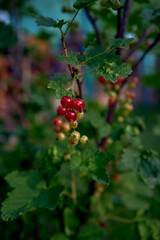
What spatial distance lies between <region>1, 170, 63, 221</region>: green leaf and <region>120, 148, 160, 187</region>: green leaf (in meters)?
0.38

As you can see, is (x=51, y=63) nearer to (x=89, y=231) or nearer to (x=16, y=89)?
(x=16, y=89)

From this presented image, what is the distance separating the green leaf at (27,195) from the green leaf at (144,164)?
38 centimetres

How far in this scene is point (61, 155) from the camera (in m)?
0.91

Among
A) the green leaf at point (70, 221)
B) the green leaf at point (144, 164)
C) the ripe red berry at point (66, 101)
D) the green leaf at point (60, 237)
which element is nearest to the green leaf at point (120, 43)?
the ripe red berry at point (66, 101)

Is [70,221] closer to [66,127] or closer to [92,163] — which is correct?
[92,163]

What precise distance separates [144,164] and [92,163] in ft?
1.01

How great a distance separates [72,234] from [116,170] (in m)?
0.57

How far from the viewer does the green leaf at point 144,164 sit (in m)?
0.92

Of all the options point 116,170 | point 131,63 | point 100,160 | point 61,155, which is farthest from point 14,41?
point 116,170

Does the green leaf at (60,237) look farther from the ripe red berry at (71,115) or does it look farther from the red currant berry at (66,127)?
the ripe red berry at (71,115)

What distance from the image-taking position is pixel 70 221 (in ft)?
3.36

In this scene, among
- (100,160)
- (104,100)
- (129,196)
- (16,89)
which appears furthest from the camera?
(104,100)

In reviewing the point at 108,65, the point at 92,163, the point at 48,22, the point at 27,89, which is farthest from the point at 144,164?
the point at 27,89

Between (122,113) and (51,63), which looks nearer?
(122,113)
